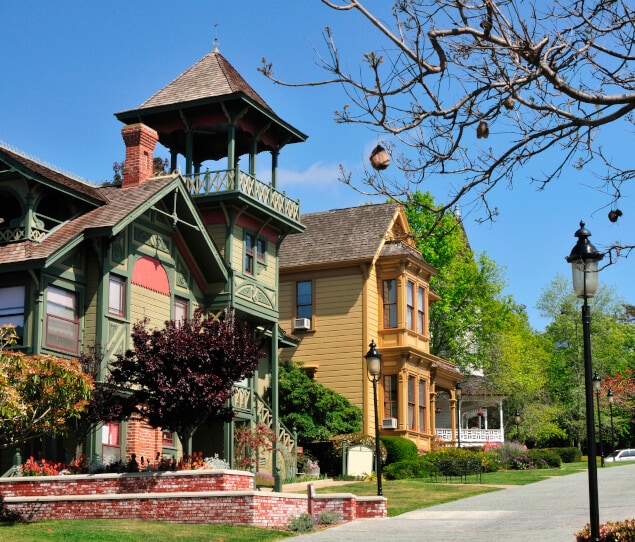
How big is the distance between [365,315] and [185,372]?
17.8 m

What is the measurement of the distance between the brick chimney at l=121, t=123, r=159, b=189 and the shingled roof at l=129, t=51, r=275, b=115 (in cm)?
212

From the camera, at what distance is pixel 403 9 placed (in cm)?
949

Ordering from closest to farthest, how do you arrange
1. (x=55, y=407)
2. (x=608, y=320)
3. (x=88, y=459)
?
(x=55, y=407) → (x=88, y=459) → (x=608, y=320)

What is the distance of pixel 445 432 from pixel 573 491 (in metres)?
22.5

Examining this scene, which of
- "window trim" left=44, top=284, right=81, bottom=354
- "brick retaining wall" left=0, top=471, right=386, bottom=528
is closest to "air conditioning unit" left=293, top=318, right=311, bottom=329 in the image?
"window trim" left=44, top=284, right=81, bottom=354

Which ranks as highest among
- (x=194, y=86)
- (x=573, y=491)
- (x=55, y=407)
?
(x=194, y=86)

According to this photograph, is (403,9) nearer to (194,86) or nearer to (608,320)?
(194,86)

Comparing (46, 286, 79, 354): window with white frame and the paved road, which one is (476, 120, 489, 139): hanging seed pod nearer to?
the paved road

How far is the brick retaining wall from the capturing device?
71.8ft

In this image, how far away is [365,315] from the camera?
136 ft

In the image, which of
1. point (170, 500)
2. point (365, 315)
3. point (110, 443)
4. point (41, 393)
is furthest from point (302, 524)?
point (365, 315)

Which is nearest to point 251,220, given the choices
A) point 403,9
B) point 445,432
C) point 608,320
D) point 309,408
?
point 309,408

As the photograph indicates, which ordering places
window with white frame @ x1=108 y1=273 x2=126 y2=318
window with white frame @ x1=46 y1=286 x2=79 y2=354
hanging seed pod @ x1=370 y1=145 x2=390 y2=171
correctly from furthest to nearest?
window with white frame @ x1=108 y1=273 x2=126 y2=318 < window with white frame @ x1=46 y1=286 x2=79 y2=354 < hanging seed pod @ x1=370 y1=145 x2=390 y2=171

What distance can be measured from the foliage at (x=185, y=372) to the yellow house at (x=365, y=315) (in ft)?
53.2
